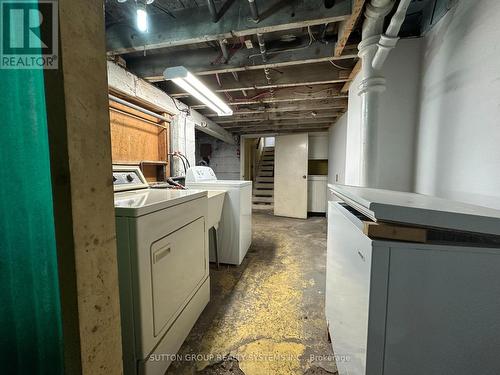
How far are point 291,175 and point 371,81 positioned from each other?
341cm

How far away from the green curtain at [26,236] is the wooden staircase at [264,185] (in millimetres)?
5189

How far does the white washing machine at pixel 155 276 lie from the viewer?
38.0 inches

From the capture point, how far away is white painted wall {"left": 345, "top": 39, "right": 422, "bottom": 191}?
1.53 m

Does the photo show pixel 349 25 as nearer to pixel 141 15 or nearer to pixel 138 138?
pixel 141 15

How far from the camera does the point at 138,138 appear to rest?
242cm

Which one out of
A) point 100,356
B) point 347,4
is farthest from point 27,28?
point 347,4

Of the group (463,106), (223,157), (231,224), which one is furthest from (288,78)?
(223,157)

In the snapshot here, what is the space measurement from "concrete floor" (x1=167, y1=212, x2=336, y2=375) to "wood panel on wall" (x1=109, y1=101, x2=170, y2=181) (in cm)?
155

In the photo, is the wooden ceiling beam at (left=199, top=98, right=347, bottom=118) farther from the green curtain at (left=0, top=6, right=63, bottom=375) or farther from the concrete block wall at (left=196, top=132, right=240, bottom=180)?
the green curtain at (left=0, top=6, right=63, bottom=375)

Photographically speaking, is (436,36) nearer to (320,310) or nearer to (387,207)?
(387,207)

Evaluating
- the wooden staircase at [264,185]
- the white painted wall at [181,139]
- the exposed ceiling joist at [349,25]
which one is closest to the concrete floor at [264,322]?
the white painted wall at [181,139]

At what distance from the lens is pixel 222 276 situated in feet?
7.21

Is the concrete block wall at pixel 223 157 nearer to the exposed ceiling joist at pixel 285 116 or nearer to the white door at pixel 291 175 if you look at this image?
the white door at pixel 291 175

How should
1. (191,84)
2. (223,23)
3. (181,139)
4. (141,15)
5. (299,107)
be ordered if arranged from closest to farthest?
1. (141,15)
2. (223,23)
3. (191,84)
4. (181,139)
5. (299,107)
